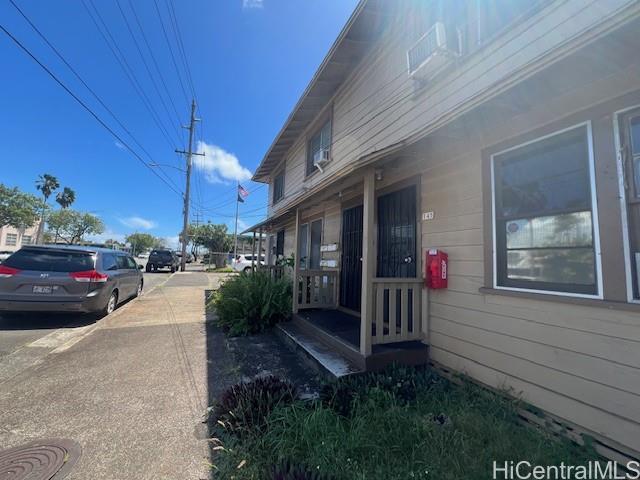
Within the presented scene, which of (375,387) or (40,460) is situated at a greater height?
(375,387)

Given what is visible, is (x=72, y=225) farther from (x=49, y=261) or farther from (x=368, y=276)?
(x=368, y=276)

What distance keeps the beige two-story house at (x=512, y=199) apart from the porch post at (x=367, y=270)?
0.02 m

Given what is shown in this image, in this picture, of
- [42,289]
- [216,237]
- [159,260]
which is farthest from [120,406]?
[216,237]

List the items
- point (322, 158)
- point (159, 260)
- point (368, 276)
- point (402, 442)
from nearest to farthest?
1. point (402, 442)
2. point (368, 276)
3. point (322, 158)
4. point (159, 260)

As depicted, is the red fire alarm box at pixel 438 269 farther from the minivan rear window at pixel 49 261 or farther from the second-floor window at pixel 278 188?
the second-floor window at pixel 278 188

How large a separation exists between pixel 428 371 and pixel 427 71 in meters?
3.85

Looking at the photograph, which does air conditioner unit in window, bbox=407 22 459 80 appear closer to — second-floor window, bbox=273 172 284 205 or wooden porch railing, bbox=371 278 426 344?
wooden porch railing, bbox=371 278 426 344

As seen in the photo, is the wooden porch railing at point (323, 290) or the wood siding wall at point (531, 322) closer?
the wood siding wall at point (531, 322)

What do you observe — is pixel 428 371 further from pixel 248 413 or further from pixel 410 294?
pixel 248 413

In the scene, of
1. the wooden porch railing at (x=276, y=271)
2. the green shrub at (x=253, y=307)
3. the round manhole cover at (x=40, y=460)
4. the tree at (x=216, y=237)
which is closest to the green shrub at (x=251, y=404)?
the round manhole cover at (x=40, y=460)

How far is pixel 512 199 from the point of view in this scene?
8.85 feet

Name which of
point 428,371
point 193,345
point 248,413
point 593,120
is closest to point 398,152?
point 593,120

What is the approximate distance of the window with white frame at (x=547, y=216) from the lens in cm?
219

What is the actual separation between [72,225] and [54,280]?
188 ft
